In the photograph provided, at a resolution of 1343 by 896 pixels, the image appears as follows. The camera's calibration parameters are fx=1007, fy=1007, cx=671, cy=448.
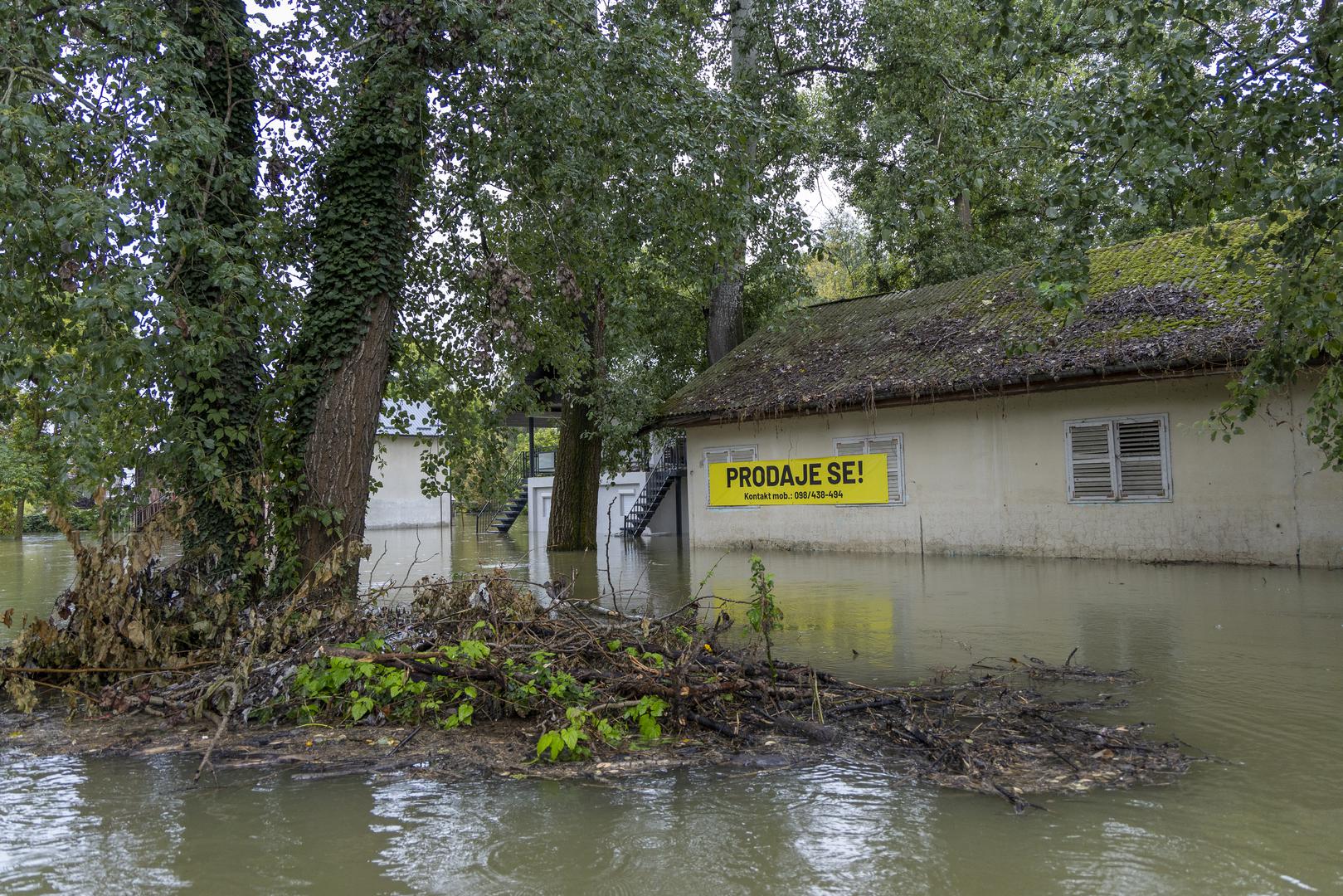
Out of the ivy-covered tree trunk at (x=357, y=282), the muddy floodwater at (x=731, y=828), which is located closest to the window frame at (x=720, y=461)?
the ivy-covered tree trunk at (x=357, y=282)

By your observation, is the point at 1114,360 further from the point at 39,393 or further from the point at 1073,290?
the point at 39,393

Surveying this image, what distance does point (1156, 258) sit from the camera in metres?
16.0

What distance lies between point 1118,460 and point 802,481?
5.75m

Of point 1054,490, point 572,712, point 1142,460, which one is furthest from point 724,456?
point 572,712

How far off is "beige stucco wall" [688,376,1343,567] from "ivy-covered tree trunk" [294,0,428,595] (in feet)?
30.0

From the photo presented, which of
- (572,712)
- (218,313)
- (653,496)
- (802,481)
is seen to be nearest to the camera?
(572,712)

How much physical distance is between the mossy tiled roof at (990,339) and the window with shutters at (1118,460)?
1.01 meters

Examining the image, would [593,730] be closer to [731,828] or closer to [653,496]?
[731,828]

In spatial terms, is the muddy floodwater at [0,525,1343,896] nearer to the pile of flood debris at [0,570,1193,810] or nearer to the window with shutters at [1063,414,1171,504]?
the pile of flood debris at [0,570,1193,810]

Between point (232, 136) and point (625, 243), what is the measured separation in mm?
3528

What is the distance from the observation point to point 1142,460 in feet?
46.6

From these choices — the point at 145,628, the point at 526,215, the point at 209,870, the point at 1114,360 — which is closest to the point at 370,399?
the point at 145,628

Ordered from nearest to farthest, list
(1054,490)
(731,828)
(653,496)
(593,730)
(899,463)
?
1. (731,828)
2. (593,730)
3. (1054,490)
4. (899,463)
5. (653,496)

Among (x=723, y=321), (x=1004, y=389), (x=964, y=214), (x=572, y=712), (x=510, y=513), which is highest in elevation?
(x=964, y=214)
